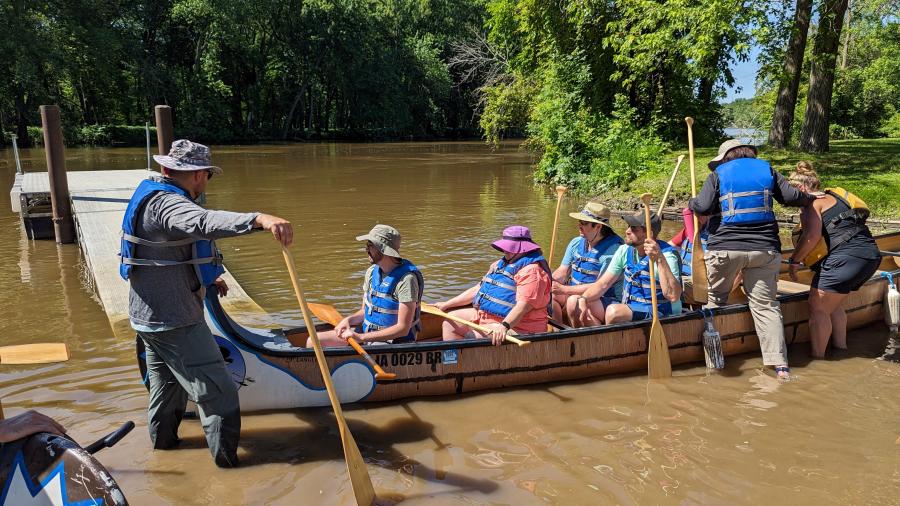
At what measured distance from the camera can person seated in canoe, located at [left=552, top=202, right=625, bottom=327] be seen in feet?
19.1

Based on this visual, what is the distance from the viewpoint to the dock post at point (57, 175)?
10.7 metres

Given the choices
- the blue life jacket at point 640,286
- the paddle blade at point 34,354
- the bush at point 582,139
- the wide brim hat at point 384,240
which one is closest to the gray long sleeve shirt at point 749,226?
the blue life jacket at point 640,286

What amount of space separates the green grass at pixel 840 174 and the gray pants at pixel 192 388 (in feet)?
36.4

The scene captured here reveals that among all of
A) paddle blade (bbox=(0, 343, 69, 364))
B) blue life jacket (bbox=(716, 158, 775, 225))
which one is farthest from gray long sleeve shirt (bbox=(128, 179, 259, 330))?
blue life jacket (bbox=(716, 158, 775, 225))

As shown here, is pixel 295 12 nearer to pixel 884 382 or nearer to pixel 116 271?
pixel 116 271

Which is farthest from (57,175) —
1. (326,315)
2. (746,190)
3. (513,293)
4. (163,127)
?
(746,190)

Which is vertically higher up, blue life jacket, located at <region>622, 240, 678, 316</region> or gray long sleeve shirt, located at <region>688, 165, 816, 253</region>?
gray long sleeve shirt, located at <region>688, 165, 816, 253</region>

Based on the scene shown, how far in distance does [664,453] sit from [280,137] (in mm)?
45080

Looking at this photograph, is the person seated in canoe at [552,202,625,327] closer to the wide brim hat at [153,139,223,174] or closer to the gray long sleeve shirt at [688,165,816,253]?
the gray long sleeve shirt at [688,165,816,253]

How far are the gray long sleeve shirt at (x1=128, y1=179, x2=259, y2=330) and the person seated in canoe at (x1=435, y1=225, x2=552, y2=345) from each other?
7.37 ft

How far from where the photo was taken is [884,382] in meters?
5.70

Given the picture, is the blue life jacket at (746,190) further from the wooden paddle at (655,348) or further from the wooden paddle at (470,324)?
the wooden paddle at (470,324)

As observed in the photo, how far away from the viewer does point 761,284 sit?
589 centimetres

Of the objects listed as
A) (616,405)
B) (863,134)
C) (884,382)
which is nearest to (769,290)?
(884,382)
